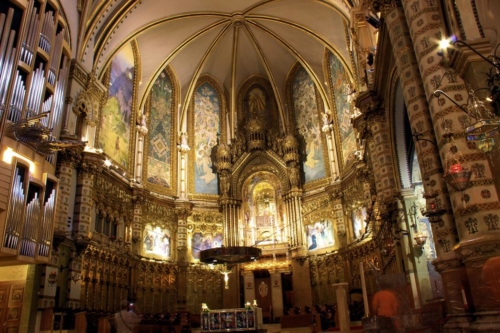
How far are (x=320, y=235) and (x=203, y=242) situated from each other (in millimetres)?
7517

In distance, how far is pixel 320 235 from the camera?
84.5ft

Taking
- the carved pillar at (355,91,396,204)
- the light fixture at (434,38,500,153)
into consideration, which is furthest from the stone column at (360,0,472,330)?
the carved pillar at (355,91,396,204)

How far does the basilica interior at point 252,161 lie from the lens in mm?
9336

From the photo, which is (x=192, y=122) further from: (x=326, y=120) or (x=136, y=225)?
(x=326, y=120)

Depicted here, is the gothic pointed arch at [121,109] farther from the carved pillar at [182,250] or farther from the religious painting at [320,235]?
the religious painting at [320,235]

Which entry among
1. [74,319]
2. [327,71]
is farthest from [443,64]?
[327,71]

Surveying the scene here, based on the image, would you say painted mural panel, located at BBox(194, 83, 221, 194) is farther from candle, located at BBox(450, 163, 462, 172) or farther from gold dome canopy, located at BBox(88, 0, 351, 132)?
candle, located at BBox(450, 163, 462, 172)

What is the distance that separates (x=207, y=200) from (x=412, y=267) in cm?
1636

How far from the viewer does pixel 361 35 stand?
18375 millimetres

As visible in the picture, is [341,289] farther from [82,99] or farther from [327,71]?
[327,71]

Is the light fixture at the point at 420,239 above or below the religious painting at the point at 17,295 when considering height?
above

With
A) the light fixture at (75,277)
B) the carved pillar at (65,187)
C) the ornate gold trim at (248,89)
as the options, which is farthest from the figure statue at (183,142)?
the light fixture at (75,277)

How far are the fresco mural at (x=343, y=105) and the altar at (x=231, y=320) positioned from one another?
10639 millimetres

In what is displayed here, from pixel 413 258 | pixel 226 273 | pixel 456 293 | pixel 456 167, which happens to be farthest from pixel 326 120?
pixel 456 293
